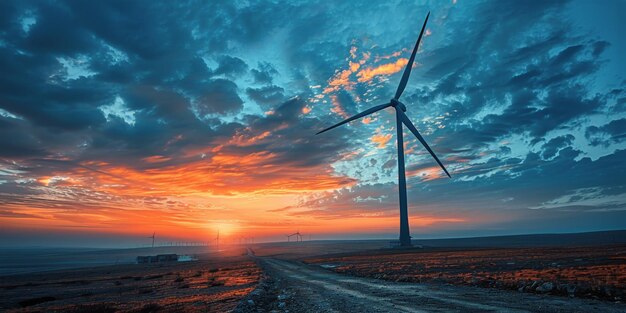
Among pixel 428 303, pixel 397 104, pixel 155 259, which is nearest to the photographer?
pixel 428 303

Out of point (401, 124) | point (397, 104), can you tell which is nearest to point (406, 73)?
point (397, 104)

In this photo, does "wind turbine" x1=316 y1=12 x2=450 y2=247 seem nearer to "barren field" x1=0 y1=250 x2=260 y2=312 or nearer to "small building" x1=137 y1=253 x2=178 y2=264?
"barren field" x1=0 y1=250 x2=260 y2=312

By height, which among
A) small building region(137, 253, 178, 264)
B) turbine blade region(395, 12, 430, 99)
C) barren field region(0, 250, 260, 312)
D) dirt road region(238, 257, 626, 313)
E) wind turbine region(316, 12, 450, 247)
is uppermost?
turbine blade region(395, 12, 430, 99)

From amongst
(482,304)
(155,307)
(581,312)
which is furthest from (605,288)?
(155,307)

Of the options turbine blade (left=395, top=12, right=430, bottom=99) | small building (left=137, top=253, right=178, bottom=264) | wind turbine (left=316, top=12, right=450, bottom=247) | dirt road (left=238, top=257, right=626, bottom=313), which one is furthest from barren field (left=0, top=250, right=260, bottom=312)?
small building (left=137, top=253, right=178, bottom=264)

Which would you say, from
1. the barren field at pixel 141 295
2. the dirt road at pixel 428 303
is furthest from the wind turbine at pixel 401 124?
the dirt road at pixel 428 303

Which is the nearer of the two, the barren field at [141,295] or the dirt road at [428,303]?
the dirt road at [428,303]

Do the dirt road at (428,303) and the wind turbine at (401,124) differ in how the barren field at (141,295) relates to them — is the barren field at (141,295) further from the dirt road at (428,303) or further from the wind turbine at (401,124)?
the wind turbine at (401,124)

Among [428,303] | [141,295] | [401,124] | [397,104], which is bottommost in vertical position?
[141,295]

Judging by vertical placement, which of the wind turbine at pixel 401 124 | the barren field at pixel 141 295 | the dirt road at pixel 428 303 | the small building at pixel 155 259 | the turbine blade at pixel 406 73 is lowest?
the small building at pixel 155 259

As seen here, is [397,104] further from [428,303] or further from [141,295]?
[428,303]

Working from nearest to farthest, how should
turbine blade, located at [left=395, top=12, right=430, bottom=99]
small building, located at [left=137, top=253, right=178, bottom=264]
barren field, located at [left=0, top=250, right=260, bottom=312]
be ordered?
barren field, located at [left=0, top=250, right=260, bottom=312] < turbine blade, located at [left=395, top=12, right=430, bottom=99] < small building, located at [left=137, top=253, right=178, bottom=264]

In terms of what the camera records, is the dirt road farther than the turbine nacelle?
No

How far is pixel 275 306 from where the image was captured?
21938 millimetres
